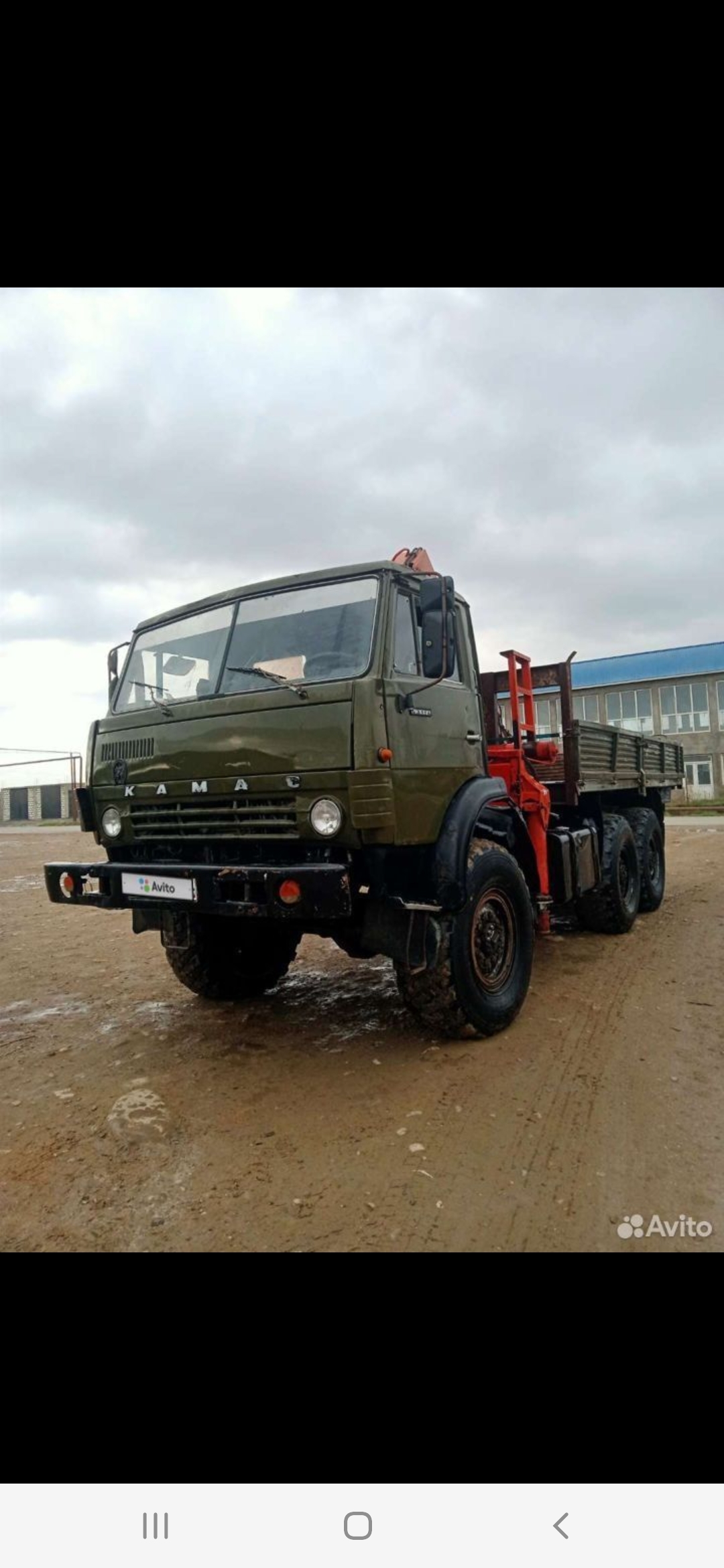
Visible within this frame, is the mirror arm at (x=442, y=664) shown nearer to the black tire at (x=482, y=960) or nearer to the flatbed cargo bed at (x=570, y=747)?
the black tire at (x=482, y=960)

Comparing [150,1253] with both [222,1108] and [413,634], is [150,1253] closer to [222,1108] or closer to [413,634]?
[222,1108]

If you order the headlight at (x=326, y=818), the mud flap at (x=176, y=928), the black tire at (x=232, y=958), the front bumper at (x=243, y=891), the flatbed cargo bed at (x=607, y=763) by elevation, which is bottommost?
the black tire at (x=232, y=958)

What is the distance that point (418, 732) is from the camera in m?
4.13

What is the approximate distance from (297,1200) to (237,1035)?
192cm

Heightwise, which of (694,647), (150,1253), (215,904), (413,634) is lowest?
(150,1253)

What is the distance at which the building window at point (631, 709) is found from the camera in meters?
41.7

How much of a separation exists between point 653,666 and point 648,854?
120 ft

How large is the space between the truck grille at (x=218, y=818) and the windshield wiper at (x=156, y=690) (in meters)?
0.50

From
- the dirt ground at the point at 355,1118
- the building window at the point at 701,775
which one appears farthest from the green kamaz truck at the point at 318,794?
the building window at the point at 701,775

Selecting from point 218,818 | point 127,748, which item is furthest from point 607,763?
point 127,748

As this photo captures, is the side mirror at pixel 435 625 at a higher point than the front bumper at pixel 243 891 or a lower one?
higher

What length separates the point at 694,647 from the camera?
4156 cm

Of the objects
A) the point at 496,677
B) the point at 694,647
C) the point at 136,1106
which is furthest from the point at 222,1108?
the point at 694,647

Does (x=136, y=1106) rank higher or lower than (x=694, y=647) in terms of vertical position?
lower
